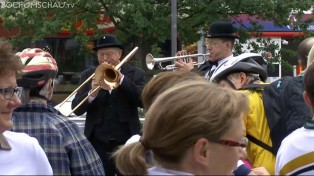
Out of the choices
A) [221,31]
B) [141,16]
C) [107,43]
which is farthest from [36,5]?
[221,31]

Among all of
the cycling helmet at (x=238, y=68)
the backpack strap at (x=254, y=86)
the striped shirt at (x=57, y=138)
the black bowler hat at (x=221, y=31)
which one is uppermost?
the black bowler hat at (x=221, y=31)

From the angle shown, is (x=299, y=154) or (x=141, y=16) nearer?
(x=299, y=154)

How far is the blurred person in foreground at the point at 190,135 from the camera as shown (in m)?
2.21

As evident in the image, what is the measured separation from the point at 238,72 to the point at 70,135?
1.27m

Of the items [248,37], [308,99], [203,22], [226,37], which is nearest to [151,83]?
[308,99]

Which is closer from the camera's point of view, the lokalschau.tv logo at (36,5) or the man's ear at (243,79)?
the man's ear at (243,79)

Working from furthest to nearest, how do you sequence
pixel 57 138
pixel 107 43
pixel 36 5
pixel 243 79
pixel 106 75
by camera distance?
pixel 36 5, pixel 107 43, pixel 106 75, pixel 243 79, pixel 57 138

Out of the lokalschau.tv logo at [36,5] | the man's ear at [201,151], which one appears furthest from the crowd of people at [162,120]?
the lokalschau.tv logo at [36,5]

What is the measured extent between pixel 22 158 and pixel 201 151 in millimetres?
1383

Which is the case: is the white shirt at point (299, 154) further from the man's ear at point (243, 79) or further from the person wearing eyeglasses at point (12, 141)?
the man's ear at point (243, 79)

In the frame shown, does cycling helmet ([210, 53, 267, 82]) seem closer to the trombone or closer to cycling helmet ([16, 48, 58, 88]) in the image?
cycling helmet ([16, 48, 58, 88])

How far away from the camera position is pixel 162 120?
2.24m

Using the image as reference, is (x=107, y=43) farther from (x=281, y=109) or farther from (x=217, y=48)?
(x=281, y=109)

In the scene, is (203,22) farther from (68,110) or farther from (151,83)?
(151,83)
